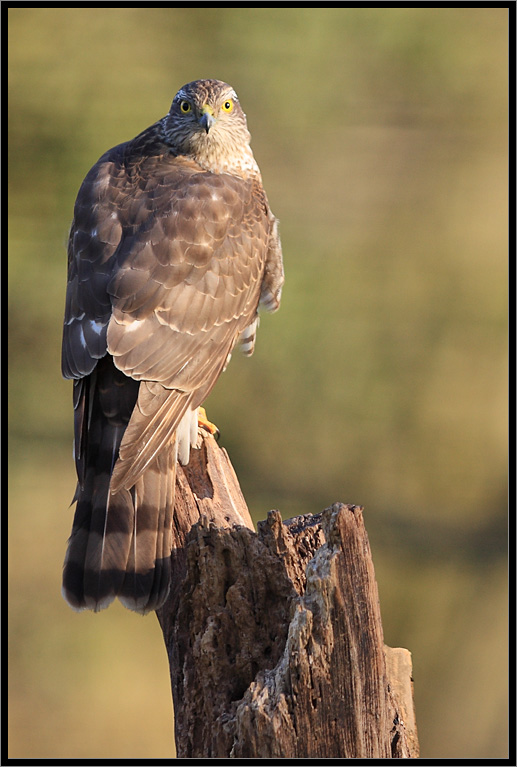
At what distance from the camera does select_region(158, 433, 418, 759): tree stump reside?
2.35 meters

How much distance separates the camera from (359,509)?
2410 mm

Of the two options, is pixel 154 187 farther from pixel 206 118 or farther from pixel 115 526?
pixel 115 526

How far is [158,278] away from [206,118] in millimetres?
902

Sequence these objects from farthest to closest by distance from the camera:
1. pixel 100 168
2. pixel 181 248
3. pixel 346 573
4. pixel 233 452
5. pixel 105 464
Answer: pixel 233 452 → pixel 100 168 → pixel 181 248 → pixel 105 464 → pixel 346 573

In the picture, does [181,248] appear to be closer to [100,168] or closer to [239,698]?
[100,168]

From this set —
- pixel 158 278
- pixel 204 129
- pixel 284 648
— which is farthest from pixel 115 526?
pixel 204 129

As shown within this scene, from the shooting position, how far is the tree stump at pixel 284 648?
235 centimetres

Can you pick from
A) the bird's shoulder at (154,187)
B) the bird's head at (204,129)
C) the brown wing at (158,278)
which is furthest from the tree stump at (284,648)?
the bird's head at (204,129)

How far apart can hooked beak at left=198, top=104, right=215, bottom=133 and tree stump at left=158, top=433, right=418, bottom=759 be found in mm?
1773

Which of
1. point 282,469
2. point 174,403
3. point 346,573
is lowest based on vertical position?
point 346,573

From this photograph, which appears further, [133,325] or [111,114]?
[111,114]

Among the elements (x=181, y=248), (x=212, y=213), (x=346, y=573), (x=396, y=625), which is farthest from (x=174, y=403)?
(x=396, y=625)

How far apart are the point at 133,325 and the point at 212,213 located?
0.68 metres

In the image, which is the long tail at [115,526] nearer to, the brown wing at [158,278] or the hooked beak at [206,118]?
the brown wing at [158,278]
